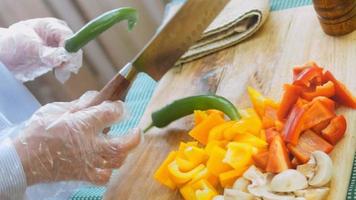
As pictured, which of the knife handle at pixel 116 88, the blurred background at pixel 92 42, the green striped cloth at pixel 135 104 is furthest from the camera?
the blurred background at pixel 92 42

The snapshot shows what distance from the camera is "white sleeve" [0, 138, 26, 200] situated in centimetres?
78

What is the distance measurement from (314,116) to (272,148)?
0.09 meters

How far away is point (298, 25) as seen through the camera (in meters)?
1.12

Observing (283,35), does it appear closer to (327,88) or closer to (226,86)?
(226,86)

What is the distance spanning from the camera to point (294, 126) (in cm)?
82

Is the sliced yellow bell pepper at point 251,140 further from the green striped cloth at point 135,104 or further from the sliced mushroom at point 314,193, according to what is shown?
the green striped cloth at point 135,104

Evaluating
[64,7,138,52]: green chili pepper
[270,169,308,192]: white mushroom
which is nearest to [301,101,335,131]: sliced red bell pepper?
[270,169,308,192]: white mushroom

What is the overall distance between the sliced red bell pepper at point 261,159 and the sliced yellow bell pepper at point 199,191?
82 mm

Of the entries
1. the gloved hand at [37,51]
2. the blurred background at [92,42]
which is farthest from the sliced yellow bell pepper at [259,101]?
the blurred background at [92,42]

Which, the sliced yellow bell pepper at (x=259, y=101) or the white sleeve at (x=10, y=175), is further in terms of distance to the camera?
the sliced yellow bell pepper at (x=259, y=101)

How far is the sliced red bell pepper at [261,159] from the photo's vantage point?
807 mm

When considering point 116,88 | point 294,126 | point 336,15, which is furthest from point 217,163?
point 336,15

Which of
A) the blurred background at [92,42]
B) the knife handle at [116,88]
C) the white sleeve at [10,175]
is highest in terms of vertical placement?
the white sleeve at [10,175]

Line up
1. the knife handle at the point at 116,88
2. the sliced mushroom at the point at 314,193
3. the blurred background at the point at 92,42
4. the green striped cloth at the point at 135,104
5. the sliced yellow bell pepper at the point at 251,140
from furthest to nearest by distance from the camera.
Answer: the blurred background at the point at 92,42
the green striped cloth at the point at 135,104
the knife handle at the point at 116,88
the sliced yellow bell pepper at the point at 251,140
the sliced mushroom at the point at 314,193
